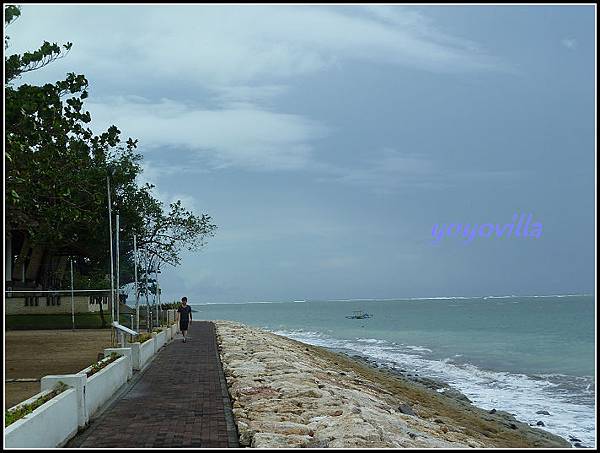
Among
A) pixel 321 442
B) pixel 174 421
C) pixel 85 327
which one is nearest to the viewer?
pixel 321 442

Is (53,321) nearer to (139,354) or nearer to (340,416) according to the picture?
(139,354)

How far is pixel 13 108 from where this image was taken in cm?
1322

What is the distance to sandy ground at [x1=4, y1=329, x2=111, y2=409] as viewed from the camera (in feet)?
48.2

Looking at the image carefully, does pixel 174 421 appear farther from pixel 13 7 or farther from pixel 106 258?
pixel 106 258

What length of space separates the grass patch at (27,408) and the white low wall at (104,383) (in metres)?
0.88

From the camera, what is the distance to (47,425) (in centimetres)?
833

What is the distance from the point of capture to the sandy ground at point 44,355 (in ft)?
48.2

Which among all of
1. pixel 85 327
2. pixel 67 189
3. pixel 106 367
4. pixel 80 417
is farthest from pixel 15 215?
pixel 85 327

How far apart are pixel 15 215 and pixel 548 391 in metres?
20.3

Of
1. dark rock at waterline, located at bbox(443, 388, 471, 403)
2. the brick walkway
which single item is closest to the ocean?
dark rock at waterline, located at bbox(443, 388, 471, 403)

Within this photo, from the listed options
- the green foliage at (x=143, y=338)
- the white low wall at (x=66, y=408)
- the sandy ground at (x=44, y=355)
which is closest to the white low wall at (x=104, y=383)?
the white low wall at (x=66, y=408)

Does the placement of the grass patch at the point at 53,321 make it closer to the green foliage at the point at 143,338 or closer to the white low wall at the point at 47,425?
the green foliage at the point at 143,338

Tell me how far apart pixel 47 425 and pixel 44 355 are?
554 inches

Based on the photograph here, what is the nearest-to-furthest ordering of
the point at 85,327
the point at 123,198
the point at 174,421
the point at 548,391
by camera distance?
the point at 174,421 < the point at 548,391 < the point at 123,198 < the point at 85,327
